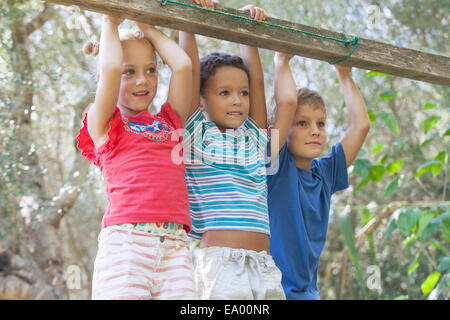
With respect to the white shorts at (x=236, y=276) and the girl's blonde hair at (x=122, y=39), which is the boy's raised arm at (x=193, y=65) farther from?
the white shorts at (x=236, y=276)

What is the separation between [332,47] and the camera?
→ 2.17m

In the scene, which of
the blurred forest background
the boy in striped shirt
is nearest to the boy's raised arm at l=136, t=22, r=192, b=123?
the boy in striped shirt

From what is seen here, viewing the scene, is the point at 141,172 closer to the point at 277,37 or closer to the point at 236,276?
the point at 236,276

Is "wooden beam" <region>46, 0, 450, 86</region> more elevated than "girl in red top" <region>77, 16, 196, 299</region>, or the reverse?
"wooden beam" <region>46, 0, 450, 86</region>

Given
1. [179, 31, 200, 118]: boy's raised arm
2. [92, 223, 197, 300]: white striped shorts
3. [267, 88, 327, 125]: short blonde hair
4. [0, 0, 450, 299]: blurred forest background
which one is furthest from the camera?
[0, 0, 450, 299]: blurred forest background

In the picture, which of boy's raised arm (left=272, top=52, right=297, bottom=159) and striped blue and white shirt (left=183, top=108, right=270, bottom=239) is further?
boy's raised arm (left=272, top=52, right=297, bottom=159)

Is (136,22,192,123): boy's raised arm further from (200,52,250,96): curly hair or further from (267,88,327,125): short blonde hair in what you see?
(267,88,327,125): short blonde hair

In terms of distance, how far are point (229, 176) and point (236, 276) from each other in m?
0.37

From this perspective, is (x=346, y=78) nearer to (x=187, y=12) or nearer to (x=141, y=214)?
(x=187, y=12)

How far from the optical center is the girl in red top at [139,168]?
5.50ft

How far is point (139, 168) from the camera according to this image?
5.84 feet

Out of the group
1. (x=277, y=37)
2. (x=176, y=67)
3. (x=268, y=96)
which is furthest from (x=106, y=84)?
(x=268, y=96)

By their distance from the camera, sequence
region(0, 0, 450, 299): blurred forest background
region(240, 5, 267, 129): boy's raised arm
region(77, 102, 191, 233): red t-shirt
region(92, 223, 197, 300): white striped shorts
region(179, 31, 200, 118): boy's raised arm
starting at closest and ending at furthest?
region(92, 223, 197, 300): white striped shorts, region(77, 102, 191, 233): red t-shirt, region(179, 31, 200, 118): boy's raised arm, region(240, 5, 267, 129): boy's raised arm, region(0, 0, 450, 299): blurred forest background

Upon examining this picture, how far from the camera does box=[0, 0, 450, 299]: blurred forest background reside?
347 cm
